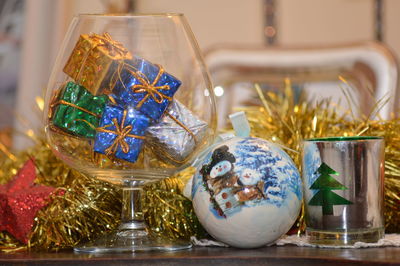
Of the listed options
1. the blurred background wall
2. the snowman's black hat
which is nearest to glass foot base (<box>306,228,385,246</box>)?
the snowman's black hat

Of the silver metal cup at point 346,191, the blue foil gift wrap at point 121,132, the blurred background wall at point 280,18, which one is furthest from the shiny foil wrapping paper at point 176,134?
the blurred background wall at point 280,18

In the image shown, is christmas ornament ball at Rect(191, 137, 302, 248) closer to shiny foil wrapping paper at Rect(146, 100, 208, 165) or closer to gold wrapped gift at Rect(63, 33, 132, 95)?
shiny foil wrapping paper at Rect(146, 100, 208, 165)

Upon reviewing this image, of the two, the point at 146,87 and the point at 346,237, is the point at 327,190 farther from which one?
the point at 146,87

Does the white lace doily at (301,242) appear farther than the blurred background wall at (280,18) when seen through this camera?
No

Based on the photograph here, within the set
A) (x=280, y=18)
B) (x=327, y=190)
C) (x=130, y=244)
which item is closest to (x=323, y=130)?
(x=327, y=190)

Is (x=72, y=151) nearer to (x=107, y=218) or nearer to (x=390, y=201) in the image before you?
(x=107, y=218)

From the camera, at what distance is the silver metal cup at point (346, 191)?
62 cm

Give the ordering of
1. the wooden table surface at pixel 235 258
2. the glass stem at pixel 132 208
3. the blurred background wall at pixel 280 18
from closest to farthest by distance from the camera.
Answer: the wooden table surface at pixel 235 258
the glass stem at pixel 132 208
the blurred background wall at pixel 280 18

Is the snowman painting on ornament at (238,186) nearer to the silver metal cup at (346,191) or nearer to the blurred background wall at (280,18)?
the silver metal cup at (346,191)

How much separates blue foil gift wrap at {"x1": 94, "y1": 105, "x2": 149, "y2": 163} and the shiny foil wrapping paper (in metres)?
0.01

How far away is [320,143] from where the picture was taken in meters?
0.63

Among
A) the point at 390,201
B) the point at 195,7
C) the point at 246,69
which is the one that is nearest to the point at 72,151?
the point at 390,201

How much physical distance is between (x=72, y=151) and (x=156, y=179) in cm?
9

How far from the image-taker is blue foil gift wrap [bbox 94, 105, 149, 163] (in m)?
0.60
